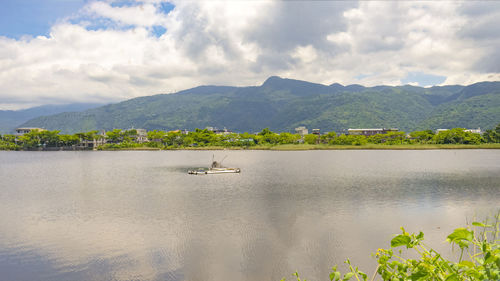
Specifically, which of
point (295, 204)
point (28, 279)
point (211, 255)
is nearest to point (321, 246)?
point (211, 255)

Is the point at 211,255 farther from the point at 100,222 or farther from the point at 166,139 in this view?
the point at 166,139

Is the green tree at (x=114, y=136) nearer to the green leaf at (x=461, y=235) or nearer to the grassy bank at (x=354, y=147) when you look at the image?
the grassy bank at (x=354, y=147)

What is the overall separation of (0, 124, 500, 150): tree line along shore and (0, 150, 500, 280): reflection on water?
91430 millimetres

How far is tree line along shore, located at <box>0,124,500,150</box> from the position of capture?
124062 millimetres

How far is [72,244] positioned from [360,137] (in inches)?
5147

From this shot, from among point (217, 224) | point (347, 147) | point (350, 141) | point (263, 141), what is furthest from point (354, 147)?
point (217, 224)

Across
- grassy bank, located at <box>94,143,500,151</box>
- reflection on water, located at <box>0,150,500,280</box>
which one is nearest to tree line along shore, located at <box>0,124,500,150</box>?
grassy bank, located at <box>94,143,500,151</box>

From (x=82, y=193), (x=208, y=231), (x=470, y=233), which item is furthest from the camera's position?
(x=82, y=193)

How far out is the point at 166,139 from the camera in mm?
148375

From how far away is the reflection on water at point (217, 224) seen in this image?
51.1ft

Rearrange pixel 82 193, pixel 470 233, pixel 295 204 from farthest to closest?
pixel 82 193
pixel 295 204
pixel 470 233

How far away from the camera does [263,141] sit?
5630 inches

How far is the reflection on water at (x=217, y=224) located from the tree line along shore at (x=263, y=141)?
300 feet

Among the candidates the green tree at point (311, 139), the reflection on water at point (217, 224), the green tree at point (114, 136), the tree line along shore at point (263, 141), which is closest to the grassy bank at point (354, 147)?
the tree line along shore at point (263, 141)
